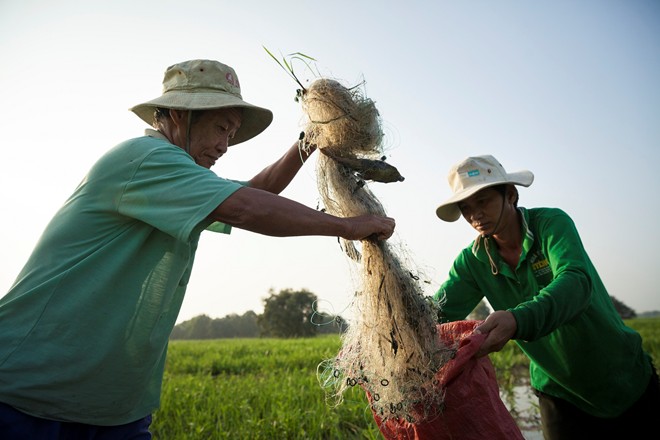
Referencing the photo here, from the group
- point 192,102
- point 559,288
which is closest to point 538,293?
point 559,288

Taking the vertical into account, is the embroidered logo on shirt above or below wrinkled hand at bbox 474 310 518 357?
above

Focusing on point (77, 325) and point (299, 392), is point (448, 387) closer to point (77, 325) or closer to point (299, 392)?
point (77, 325)

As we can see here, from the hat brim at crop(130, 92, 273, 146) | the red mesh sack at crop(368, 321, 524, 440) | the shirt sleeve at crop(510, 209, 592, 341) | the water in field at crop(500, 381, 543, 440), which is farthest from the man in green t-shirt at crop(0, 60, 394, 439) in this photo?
the water in field at crop(500, 381, 543, 440)

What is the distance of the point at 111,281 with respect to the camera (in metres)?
1.70

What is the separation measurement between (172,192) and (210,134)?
0.58 m

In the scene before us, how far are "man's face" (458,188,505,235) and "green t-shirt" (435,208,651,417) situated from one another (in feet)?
0.41

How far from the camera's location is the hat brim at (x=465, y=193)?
8.07 ft

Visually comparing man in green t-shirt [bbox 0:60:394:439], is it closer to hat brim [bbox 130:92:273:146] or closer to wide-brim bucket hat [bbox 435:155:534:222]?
hat brim [bbox 130:92:273:146]

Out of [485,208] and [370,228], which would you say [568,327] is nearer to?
[485,208]

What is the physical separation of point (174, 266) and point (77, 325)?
1.31 ft

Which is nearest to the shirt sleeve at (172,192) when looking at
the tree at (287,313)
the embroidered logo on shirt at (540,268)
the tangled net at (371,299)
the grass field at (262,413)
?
the tangled net at (371,299)

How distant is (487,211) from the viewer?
257cm

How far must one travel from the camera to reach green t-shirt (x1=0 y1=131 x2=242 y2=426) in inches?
62.7

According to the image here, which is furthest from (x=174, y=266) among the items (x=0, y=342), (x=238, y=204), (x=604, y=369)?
(x=604, y=369)
